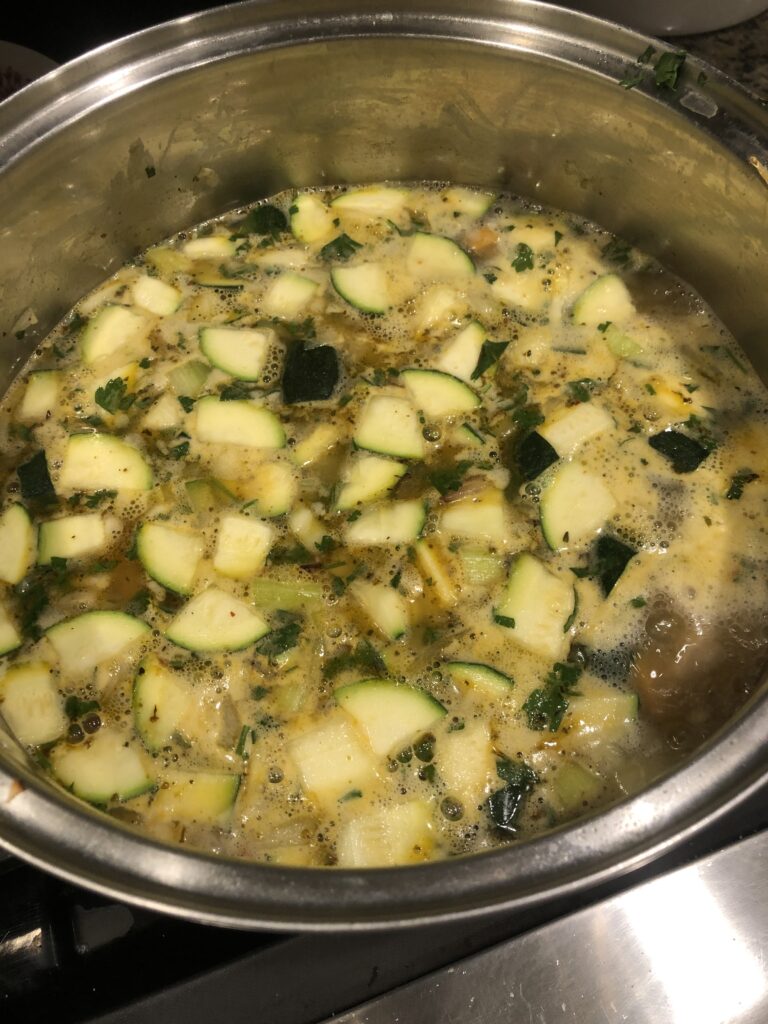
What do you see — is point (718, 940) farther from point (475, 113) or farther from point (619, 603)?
point (475, 113)

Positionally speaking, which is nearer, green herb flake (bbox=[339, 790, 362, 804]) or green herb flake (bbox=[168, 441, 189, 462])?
green herb flake (bbox=[339, 790, 362, 804])

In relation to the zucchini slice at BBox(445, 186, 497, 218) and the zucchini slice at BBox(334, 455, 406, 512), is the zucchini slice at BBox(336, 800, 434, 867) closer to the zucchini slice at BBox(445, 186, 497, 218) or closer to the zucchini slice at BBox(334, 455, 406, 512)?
the zucchini slice at BBox(334, 455, 406, 512)

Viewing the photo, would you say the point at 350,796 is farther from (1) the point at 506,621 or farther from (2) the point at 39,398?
(2) the point at 39,398

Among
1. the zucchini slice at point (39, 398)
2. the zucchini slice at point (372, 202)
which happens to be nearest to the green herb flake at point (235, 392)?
the zucchini slice at point (39, 398)

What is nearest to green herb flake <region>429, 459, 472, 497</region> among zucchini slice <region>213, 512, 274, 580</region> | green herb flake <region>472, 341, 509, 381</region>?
green herb flake <region>472, 341, 509, 381</region>

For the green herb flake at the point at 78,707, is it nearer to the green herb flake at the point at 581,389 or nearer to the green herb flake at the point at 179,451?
the green herb flake at the point at 179,451

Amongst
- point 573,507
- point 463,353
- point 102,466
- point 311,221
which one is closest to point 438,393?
point 463,353
